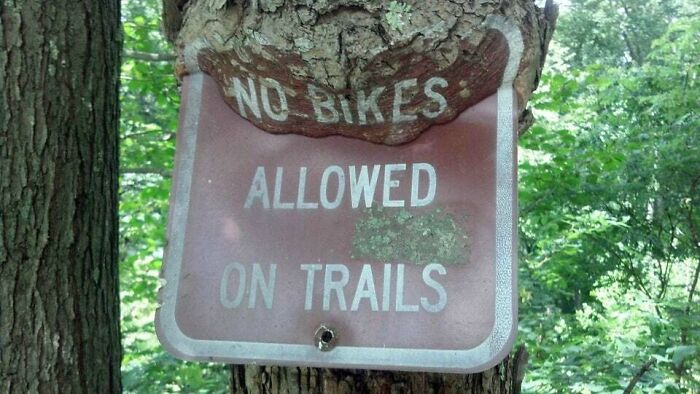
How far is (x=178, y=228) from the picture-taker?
1.34 meters

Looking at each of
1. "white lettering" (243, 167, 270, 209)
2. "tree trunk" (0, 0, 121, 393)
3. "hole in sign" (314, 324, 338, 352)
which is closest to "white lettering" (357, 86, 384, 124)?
"white lettering" (243, 167, 270, 209)

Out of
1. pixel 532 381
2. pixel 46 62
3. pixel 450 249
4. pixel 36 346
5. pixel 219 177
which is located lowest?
pixel 532 381

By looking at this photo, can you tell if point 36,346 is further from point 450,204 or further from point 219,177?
point 450,204

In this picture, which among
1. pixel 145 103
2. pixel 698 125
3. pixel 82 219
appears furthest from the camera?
pixel 145 103

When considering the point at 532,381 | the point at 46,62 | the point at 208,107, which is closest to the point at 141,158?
the point at 532,381

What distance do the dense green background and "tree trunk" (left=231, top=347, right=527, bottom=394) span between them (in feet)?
8.48

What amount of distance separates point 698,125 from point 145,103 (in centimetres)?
541

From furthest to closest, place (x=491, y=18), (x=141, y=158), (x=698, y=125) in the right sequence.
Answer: (x=698, y=125) < (x=141, y=158) < (x=491, y=18)

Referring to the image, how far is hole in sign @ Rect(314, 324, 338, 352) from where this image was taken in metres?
1.19

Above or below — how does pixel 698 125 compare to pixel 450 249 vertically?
above

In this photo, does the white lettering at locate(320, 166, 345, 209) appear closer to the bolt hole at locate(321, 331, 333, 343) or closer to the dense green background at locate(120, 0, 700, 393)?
the bolt hole at locate(321, 331, 333, 343)

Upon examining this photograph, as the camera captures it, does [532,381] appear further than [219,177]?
Yes

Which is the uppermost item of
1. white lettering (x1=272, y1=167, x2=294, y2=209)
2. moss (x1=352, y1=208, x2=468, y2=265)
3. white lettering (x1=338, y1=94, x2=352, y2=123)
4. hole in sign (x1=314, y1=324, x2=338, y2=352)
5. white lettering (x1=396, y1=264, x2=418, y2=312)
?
white lettering (x1=338, y1=94, x2=352, y2=123)

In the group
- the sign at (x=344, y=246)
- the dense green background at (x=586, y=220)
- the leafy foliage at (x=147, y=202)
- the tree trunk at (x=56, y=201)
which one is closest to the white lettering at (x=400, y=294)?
the sign at (x=344, y=246)
